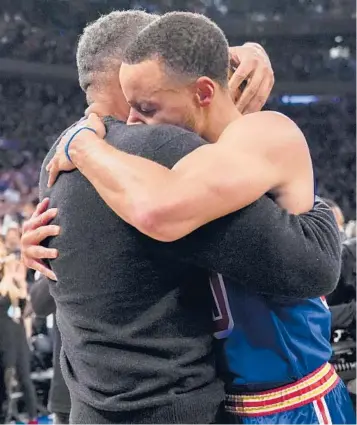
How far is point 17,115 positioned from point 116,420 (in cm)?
914

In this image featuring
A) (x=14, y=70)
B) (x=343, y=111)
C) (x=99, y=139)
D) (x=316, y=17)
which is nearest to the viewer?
(x=99, y=139)

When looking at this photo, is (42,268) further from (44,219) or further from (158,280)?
(158,280)

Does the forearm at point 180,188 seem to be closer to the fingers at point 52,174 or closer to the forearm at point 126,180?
the forearm at point 126,180

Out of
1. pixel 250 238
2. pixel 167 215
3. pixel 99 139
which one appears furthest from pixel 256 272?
pixel 99 139

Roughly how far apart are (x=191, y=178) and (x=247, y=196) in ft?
0.28

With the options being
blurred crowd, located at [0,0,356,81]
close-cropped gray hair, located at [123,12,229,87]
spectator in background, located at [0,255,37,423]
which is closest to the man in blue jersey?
close-cropped gray hair, located at [123,12,229,87]

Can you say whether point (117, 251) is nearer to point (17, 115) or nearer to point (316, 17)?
point (17, 115)

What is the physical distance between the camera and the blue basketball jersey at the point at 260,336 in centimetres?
105

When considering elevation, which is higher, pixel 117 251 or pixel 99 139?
pixel 99 139

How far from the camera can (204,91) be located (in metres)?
1.04

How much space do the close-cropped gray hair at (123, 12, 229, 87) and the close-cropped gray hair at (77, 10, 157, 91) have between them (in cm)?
14

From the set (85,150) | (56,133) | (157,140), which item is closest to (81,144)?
(85,150)

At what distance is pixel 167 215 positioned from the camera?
0.90 metres

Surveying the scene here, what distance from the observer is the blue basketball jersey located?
1046mm
